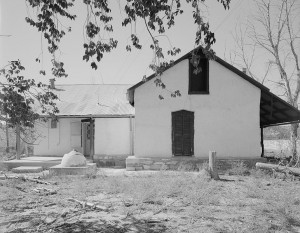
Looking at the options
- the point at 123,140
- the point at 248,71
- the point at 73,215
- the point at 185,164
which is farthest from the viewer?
the point at 248,71

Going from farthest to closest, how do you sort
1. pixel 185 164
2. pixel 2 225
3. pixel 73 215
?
pixel 185 164
pixel 73 215
pixel 2 225

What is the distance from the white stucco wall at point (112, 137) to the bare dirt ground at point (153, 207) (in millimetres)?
6392

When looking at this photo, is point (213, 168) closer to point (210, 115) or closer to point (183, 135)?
point (183, 135)

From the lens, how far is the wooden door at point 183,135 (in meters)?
14.2

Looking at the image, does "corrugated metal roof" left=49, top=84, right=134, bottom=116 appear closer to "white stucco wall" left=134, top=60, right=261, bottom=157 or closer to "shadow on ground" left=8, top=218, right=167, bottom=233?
"white stucco wall" left=134, top=60, right=261, bottom=157

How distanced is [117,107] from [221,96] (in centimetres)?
714

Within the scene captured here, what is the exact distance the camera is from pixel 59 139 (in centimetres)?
1886

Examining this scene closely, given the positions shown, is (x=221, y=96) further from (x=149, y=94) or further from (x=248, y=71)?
(x=248, y=71)

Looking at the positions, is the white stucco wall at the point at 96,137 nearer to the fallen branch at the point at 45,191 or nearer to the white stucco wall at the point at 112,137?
the white stucco wall at the point at 112,137

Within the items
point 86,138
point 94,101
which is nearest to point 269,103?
point 94,101

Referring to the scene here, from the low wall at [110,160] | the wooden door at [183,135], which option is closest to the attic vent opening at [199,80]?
the wooden door at [183,135]

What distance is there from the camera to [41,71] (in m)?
5.95

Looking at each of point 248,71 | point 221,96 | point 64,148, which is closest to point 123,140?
point 64,148

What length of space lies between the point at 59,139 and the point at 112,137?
369cm
